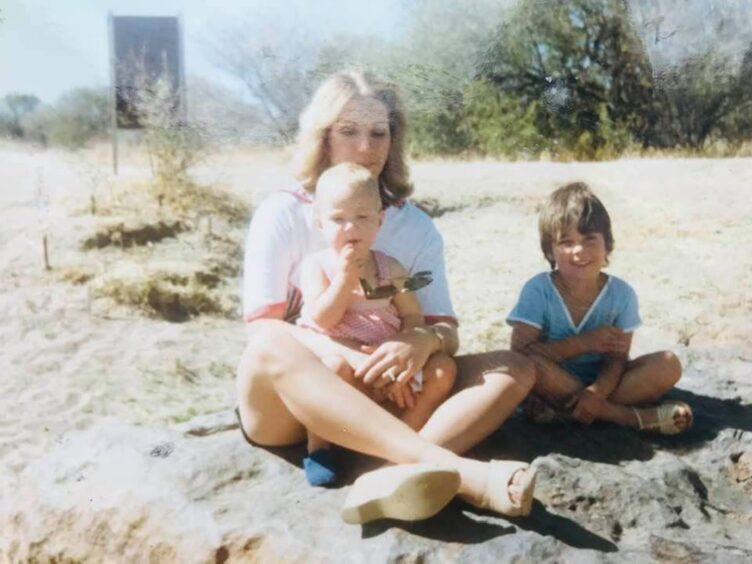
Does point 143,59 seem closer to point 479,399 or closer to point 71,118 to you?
point 71,118

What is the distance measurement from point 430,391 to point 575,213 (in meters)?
0.51

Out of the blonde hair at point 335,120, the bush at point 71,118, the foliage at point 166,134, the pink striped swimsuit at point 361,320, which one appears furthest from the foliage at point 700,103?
the bush at point 71,118

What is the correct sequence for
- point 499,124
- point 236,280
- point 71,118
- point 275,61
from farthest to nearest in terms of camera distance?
point 236,280, point 499,124, point 71,118, point 275,61

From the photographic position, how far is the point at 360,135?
1849 mm

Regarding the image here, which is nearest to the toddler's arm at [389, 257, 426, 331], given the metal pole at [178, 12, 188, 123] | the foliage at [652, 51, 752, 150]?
the metal pole at [178, 12, 188, 123]

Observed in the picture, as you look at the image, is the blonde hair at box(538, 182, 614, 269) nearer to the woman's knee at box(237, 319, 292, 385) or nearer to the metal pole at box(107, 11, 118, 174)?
the woman's knee at box(237, 319, 292, 385)

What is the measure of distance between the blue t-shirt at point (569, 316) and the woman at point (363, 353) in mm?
206

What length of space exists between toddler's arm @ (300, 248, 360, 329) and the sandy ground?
105cm

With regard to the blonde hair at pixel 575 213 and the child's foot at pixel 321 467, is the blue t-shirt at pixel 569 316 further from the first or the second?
the child's foot at pixel 321 467

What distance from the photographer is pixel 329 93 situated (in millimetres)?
1876

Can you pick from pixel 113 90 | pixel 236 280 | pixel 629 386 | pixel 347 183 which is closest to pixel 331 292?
pixel 347 183

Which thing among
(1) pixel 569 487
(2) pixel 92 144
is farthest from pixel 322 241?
(2) pixel 92 144

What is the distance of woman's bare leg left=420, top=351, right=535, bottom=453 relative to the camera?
1656mm

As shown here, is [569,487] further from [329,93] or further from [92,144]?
[92,144]
